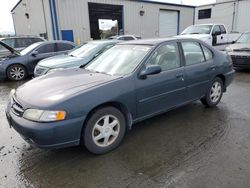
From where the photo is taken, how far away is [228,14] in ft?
82.7

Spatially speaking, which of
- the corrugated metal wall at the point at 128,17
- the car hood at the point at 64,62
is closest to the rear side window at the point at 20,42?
the car hood at the point at 64,62

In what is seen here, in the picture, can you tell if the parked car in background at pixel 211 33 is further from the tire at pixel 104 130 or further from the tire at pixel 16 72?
the tire at pixel 104 130

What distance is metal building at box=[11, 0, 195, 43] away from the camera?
1634cm

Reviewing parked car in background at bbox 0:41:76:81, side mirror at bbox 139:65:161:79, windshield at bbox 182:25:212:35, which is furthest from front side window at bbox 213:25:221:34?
side mirror at bbox 139:65:161:79

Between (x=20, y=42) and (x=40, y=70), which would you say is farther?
(x=20, y=42)

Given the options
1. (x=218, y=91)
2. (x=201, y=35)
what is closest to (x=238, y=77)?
(x=218, y=91)

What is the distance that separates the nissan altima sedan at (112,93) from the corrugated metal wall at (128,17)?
45.9ft

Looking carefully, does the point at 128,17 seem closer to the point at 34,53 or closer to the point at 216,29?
the point at 216,29

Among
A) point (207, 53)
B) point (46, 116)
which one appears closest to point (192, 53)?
point (207, 53)

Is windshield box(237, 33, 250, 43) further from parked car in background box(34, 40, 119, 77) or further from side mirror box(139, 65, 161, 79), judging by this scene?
side mirror box(139, 65, 161, 79)

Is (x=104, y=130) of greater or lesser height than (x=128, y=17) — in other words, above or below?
below

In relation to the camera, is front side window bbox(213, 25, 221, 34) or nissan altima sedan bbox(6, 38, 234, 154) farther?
front side window bbox(213, 25, 221, 34)

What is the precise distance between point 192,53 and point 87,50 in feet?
13.5

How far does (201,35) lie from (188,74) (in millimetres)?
8853
